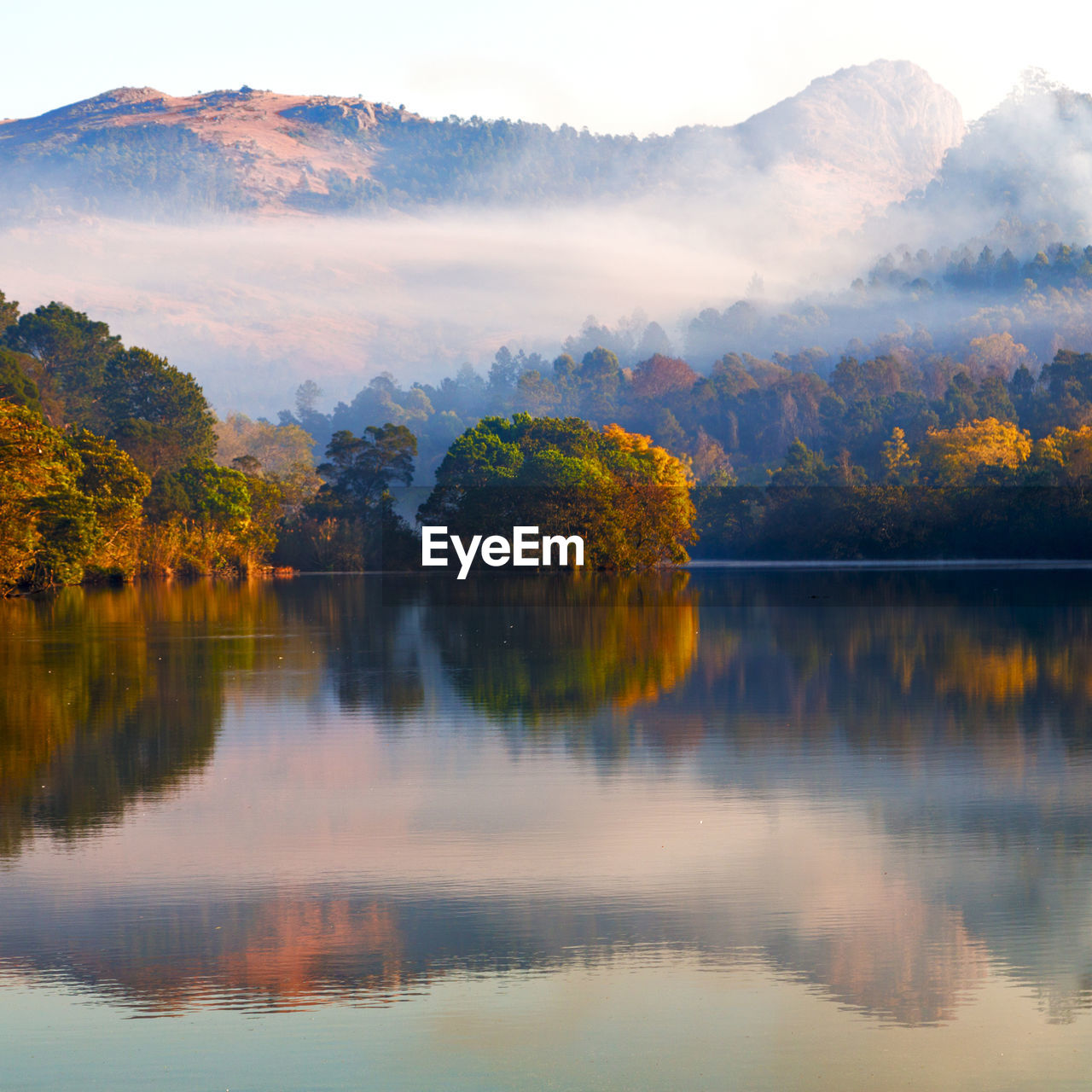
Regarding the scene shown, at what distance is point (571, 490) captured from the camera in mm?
58031

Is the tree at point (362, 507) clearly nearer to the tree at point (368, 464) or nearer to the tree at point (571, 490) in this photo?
the tree at point (368, 464)

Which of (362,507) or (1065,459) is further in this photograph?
(1065,459)

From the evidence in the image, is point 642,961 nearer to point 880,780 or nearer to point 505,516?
point 880,780

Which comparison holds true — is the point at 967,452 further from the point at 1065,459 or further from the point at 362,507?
the point at 362,507

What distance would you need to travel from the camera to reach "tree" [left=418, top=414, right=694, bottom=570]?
57.2 meters

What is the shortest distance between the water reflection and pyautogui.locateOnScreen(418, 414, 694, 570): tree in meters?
38.8

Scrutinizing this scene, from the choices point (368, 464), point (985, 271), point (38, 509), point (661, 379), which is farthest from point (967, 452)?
point (985, 271)

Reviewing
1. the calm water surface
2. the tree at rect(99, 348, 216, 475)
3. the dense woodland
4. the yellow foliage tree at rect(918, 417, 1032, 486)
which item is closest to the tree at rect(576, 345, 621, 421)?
the dense woodland

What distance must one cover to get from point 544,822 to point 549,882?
1.37 m

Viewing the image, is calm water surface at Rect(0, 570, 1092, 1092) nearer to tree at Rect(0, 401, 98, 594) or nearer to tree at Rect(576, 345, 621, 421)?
tree at Rect(0, 401, 98, 594)

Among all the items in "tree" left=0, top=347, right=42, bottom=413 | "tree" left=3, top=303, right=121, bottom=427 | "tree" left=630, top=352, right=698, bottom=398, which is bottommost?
"tree" left=0, top=347, right=42, bottom=413

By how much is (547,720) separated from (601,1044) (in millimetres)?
7547

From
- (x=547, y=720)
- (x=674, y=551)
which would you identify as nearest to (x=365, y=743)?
(x=547, y=720)

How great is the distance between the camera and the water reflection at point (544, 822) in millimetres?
5762
